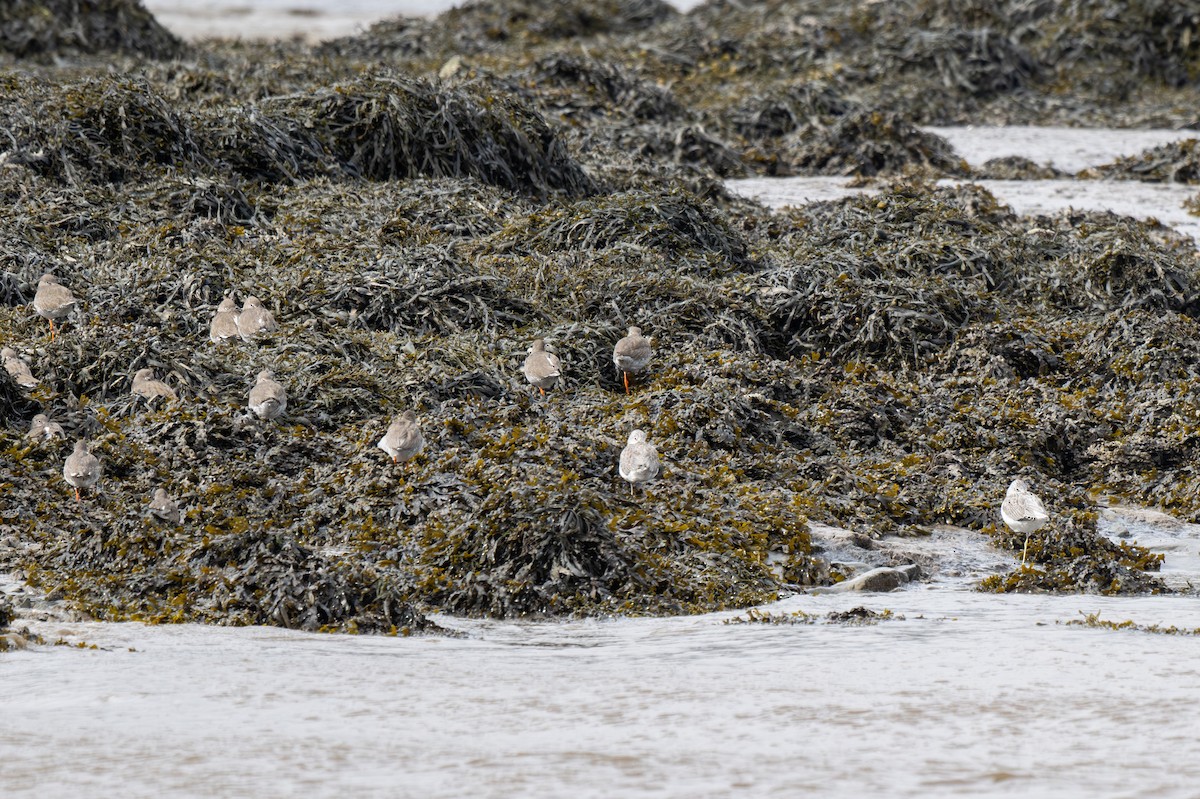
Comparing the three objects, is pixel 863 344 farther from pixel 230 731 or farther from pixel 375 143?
pixel 230 731

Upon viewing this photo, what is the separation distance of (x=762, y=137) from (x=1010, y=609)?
1038 centimetres

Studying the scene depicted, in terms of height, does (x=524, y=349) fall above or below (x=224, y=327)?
below

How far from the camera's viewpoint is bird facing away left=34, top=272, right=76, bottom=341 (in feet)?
29.8

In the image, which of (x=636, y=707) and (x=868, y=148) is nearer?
(x=636, y=707)

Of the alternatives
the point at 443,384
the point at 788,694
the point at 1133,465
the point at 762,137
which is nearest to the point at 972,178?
the point at 762,137

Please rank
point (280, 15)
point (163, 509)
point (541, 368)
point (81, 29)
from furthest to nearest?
point (280, 15), point (81, 29), point (541, 368), point (163, 509)

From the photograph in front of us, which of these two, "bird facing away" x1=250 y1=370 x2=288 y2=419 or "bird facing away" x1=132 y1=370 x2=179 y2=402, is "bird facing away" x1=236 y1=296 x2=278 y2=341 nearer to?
"bird facing away" x1=132 y1=370 x2=179 y2=402

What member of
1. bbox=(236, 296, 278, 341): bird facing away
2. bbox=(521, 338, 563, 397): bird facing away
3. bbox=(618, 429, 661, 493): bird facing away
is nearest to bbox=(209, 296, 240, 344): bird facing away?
bbox=(236, 296, 278, 341): bird facing away

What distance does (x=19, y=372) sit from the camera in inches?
326

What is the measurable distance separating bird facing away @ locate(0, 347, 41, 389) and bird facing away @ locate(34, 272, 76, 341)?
0.63 m

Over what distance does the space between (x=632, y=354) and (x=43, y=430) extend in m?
3.24

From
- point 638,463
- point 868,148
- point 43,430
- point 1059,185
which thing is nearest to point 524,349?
point 638,463

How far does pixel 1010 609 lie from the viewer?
6266 millimetres

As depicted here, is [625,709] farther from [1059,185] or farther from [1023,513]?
[1059,185]
